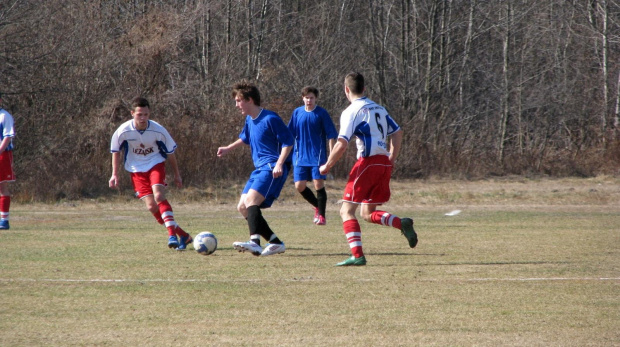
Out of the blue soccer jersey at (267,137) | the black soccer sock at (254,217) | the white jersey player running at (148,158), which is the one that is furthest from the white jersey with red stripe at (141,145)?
the black soccer sock at (254,217)

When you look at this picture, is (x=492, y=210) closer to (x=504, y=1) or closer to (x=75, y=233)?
(x=75, y=233)

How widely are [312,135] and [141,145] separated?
11.9 ft

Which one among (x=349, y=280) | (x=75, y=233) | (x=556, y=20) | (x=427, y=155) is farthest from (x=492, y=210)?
(x=556, y=20)

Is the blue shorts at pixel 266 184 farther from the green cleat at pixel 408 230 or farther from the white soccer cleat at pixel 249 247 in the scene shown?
the green cleat at pixel 408 230

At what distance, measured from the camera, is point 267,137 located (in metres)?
8.66

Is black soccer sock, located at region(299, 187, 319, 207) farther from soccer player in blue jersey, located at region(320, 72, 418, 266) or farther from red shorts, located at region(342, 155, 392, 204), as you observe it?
red shorts, located at region(342, 155, 392, 204)

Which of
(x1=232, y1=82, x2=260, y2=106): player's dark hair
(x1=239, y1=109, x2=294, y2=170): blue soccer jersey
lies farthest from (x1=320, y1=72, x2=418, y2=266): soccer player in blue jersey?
(x1=232, y1=82, x2=260, y2=106): player's dark hair

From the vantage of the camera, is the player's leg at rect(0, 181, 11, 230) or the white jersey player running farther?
the player's leg at rect(0, 181, 11, 230)

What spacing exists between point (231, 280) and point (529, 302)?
256cm

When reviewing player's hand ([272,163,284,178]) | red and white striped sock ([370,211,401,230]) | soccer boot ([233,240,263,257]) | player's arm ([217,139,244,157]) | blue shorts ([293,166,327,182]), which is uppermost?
player's arm ([217,139,244,157])

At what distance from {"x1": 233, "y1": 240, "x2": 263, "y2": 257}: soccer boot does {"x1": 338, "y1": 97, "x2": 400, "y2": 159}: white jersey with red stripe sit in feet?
5.27

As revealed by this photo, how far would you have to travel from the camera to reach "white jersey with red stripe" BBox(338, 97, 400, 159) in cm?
764

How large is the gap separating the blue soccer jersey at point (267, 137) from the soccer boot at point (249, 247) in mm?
829

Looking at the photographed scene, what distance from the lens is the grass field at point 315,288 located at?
4.98 metres
